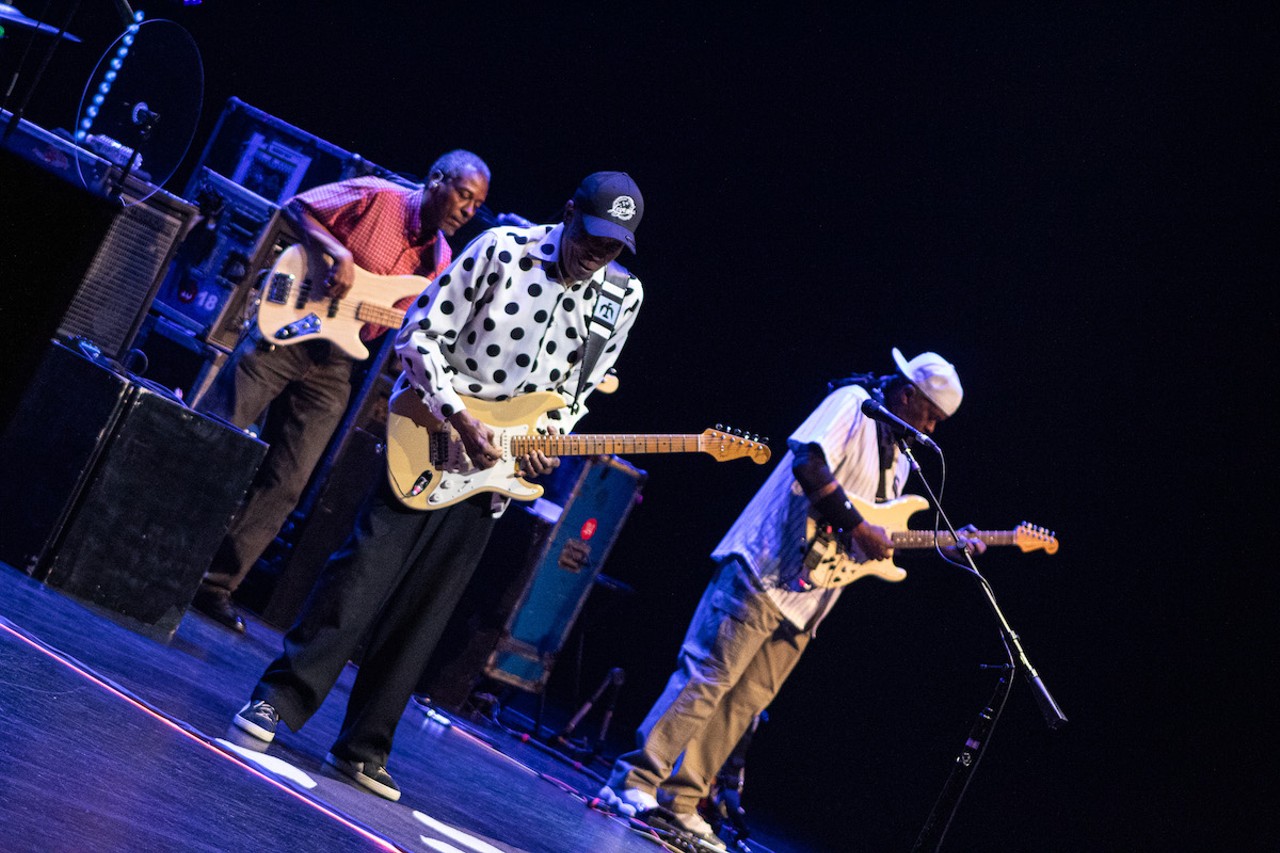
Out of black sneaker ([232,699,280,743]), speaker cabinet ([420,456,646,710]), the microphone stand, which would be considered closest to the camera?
black sneaker ([232,699,280,743])

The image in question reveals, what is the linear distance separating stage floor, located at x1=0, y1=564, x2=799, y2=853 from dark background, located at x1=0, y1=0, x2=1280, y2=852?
127 inches

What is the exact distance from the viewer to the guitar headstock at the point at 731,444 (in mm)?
5035

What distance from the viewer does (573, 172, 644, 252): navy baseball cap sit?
3.92 m

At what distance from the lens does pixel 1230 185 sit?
818 centimetres

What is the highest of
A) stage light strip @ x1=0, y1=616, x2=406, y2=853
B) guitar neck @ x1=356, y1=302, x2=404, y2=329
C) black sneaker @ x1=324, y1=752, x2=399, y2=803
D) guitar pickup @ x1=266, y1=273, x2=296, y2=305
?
guitar neck @ x1=356, y1=302, x2=404, y2=329

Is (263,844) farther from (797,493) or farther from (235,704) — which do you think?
(797,493)

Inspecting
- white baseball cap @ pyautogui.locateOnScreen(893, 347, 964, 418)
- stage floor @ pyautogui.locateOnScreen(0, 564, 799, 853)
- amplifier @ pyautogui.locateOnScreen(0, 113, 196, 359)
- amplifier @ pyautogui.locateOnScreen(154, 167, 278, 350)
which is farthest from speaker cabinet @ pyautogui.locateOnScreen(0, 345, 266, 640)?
white baseball cap @ pyautogui.locateOnScreen(893, 347, 964, 418)

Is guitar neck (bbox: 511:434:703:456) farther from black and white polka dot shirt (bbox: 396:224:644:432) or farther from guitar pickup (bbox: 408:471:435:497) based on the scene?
guitar pickup (bbox: 408:471:435:497)

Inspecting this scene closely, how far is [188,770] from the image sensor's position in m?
2.97

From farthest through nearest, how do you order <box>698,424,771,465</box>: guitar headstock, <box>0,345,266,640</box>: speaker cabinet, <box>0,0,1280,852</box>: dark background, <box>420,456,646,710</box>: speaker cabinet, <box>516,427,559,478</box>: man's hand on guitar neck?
<box>0,0,1280,852</box>: dark background < <box>420,456,646,710</box>: speaker cabinet < <box>698,424,771,465</box>: guitar headstock < <box>0,345,266,640</box>: speaker cabinet < <box>516,427,559,478</box>: man's hand on guitar neck

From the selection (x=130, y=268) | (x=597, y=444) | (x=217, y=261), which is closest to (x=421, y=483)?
(x=597, y=444)

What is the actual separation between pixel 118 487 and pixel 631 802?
2645 mm

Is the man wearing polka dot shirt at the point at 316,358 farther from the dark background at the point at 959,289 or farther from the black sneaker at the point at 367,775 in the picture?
the dark background at the point at 959,289

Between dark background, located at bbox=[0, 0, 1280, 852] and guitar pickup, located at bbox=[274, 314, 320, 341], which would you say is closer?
guitar pickup, located at bbox=[274, 314, 320, 341]
